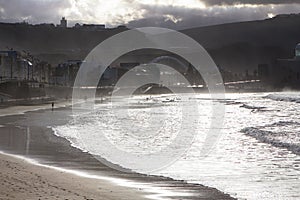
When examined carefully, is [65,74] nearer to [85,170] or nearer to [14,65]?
[14,65]

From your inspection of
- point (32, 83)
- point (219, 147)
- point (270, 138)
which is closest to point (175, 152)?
point (219, 147)

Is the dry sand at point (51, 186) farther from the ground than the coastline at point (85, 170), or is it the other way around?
the dry sand at point (51, 186)

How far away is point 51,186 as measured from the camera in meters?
12.9

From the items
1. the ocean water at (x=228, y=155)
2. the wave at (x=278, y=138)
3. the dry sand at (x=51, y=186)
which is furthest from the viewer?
the wave at (x=278, y=138)

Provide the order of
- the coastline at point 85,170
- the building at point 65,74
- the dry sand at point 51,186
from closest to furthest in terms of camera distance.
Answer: the dry sand at point 51,186 → the coastline at point 85,170 → the building at point 65,74

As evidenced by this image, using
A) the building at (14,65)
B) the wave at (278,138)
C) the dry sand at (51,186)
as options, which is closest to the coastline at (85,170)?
the dry sand at (51,186)

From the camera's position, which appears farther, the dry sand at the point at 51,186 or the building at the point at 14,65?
the building at the point at 14,65

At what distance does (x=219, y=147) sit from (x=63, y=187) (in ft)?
34.7

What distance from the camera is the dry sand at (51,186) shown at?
1144 centimetres

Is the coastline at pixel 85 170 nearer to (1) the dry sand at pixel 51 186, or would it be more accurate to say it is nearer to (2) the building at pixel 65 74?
(1) the dry sand at pixel 51 186

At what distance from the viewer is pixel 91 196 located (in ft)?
38.8

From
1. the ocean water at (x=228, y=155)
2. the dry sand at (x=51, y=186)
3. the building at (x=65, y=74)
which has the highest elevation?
the building at (x=65, y=74)

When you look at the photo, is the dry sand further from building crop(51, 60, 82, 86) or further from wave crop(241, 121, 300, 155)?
building crop(51, 60, 82, 86)

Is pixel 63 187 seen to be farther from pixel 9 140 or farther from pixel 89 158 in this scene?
pixel 9 140
